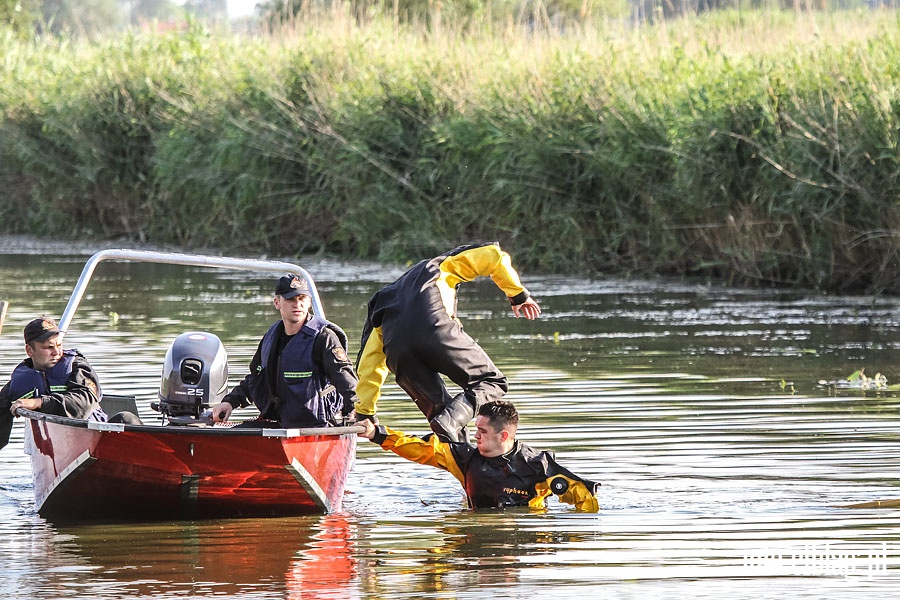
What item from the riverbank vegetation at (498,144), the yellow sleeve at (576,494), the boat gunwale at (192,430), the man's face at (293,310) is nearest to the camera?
the boat gunwale at (192,430)

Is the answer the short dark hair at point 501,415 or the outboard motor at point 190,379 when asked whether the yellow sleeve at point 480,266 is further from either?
the outboard motor at point 190,379

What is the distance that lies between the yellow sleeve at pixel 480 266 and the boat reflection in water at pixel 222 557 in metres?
1.46

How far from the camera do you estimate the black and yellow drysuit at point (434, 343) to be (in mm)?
9070

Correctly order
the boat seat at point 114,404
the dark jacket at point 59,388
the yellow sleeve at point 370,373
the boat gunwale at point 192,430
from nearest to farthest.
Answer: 1. the boat gunwale at point 192,430
2. the dark jacket at point 59,388
3. the yellow sleeve at point 370,373
4. the boat seat at point 114,404

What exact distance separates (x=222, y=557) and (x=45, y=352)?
1.88 metres

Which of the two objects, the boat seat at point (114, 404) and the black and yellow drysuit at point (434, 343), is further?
the boat seat at point (114, 404)

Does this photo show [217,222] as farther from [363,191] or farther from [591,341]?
[591,341]

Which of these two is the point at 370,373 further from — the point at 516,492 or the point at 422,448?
the point at 516,492

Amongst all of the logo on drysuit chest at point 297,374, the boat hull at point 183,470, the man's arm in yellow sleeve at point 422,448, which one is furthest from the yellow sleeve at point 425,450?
the logo on drysuit chest at point 297,374

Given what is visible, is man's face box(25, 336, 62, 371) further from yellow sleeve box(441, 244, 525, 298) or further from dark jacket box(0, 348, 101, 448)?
yellow sleeve box(441, 244, 525, 298)

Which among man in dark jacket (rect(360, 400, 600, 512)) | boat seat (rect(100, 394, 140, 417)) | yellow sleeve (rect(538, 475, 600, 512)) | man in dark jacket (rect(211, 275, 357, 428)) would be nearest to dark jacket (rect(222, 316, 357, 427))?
man in dark jacket (rect(211, 275, 357, 428))

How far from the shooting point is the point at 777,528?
8328 millimetres

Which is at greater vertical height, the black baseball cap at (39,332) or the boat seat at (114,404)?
the black baseball cap at (39,332)

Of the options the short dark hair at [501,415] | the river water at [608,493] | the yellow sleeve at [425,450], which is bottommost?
the river water at [608,493]
